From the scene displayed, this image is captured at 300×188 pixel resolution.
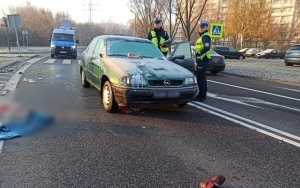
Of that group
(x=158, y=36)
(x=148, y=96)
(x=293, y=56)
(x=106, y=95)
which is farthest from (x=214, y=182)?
(x=293, y=56)

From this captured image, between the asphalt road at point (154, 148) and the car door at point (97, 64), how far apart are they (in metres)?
0.60

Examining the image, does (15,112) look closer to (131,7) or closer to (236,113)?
(236,113)

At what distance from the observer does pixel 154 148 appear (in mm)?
4160

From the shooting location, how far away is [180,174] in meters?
3.40

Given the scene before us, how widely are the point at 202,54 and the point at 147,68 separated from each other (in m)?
2.22

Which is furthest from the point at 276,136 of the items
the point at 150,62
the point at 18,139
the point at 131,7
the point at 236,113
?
the point at 131,7

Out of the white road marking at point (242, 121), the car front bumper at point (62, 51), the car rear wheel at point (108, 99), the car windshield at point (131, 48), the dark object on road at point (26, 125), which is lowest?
the white road marking at point (242, 121)

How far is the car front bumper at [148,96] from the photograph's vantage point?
5.40m

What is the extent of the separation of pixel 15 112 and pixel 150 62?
2.80 metres

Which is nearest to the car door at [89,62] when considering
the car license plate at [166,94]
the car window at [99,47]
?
the car window at [99,47]

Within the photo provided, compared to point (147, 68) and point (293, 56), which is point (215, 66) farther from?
point (293, 56)

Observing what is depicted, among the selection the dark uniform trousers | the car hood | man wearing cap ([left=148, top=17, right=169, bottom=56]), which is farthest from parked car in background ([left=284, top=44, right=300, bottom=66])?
the car hood

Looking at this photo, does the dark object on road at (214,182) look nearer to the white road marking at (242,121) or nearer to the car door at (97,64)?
the white road marking at (242,121)

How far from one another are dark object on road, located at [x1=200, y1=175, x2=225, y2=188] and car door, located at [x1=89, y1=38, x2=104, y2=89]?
3.93 metres
